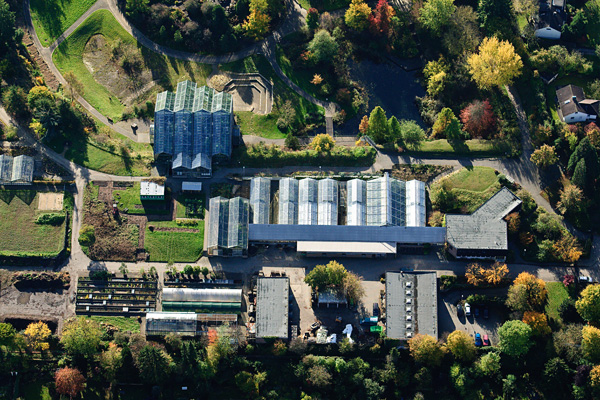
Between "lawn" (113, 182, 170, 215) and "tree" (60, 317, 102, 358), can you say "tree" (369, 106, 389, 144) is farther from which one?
"tree" (60, 317, 102, 358)

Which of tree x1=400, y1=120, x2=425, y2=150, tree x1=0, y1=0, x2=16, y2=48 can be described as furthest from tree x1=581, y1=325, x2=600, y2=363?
tree x1=0, y1=0, x2=16, y2=48

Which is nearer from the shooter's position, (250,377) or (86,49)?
(250,377)

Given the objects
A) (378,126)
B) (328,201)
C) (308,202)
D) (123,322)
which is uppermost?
(378,126)

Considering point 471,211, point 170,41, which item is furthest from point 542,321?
point 170,41

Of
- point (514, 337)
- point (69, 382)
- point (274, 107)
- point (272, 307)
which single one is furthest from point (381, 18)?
point (69, 382)

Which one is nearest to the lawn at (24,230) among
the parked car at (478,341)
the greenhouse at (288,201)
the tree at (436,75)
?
the greenhouse at (288,201)

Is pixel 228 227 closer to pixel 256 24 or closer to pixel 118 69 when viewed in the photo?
pixel 118 69

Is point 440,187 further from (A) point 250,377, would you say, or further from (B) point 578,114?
(A) point 250,377
